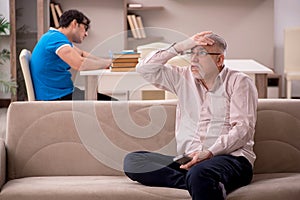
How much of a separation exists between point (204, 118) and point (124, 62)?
1364 millimetres

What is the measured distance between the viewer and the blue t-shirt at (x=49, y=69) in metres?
3.92

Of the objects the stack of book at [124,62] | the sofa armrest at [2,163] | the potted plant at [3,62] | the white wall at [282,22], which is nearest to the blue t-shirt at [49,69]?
the stack of book at [124,62]

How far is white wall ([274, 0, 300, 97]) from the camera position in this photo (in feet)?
25.2

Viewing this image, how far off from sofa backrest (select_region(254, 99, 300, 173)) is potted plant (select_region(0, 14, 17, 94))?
14.0ft

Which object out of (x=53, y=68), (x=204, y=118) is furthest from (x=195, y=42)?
Result: (x=53, y=68)

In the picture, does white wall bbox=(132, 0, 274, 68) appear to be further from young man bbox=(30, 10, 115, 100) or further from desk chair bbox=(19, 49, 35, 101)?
desk chair bbox=(19, 49, 35, 101)

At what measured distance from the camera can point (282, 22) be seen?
7.77 metres

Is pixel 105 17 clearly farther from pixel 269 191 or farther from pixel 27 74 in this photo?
pixel 269 191

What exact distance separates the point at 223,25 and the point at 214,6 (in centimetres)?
26

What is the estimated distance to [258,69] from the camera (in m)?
4.20

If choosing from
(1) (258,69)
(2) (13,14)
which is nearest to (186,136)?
(1) (258,69)

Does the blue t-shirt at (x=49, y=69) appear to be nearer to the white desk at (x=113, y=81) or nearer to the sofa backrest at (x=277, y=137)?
the white desk at (x=113, y=81)

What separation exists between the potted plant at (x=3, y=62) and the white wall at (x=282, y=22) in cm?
326

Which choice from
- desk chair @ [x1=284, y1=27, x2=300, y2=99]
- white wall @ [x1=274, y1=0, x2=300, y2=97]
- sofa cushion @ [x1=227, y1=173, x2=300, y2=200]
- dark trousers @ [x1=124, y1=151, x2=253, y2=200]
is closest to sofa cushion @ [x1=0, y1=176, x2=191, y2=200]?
dark trousers @ [x1=124, y1=151, x2=253, y2=200]
